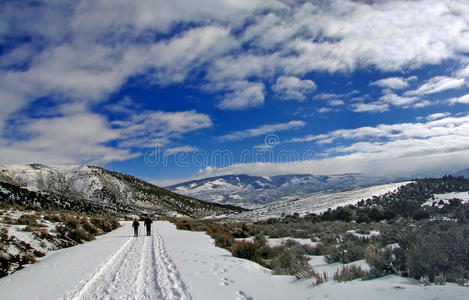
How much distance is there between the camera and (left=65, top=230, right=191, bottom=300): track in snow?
6949mm

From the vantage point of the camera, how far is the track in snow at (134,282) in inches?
274

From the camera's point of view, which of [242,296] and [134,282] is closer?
[242,296]

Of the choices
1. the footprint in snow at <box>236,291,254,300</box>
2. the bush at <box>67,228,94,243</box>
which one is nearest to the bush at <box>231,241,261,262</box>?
the footprint in snow at <box>236,291,254,300</box>

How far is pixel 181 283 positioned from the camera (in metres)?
7.78

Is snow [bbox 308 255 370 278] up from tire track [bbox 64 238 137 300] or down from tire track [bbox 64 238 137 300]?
down

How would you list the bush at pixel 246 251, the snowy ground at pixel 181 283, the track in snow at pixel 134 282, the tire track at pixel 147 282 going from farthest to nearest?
the bush at pixel 246 251
the track in snow at pixel 134 282
the tire track at pixel 147 282
the snowy ground at pixel 181 283

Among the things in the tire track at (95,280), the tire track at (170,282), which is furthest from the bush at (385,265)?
the tire track at (95,280)

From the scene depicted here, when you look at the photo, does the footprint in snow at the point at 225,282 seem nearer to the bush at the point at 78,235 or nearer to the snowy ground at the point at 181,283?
the snowy ground at the point at 181,283

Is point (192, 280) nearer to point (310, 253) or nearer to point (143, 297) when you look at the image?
point (143, 297)

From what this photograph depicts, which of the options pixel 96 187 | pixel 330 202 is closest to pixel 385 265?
pixel 330 202

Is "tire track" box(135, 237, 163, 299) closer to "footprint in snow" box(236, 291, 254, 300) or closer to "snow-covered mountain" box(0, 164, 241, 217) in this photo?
"footprint in snow" box(236, 291, 254, 300)

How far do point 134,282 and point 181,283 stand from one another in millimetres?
1362

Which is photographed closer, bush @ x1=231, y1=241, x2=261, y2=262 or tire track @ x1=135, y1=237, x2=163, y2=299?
tire track @ x1=135, y1=237, x2=163, y2=299

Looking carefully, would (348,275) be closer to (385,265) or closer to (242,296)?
(385,265)
